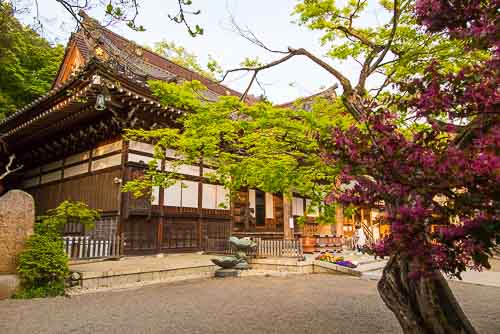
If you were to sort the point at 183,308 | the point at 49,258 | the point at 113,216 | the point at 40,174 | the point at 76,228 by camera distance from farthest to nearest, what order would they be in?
the point at 40,174
the point at 76,228
the point at 113,216
the point at 49,258
the point at 183,308

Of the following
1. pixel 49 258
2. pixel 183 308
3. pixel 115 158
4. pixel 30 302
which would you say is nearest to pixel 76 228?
pixel 115 158

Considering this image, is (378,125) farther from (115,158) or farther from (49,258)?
(115,158)

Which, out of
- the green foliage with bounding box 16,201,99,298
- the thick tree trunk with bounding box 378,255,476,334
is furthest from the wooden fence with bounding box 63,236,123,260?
the thick tree trunk with bounding box 378,255,476,334

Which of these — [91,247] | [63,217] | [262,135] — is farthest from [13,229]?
[262,135]

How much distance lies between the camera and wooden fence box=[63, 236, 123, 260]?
8797 millimetres

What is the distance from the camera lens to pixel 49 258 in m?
6.63

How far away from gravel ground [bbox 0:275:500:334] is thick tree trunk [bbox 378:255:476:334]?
5.44 ft

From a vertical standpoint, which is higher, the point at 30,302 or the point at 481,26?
the point at 481,26

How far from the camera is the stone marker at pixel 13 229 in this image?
253 inches

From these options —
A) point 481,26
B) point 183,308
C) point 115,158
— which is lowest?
point 183,308

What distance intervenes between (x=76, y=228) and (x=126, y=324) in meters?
8.42

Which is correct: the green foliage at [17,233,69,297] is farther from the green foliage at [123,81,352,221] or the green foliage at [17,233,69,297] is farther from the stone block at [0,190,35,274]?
the green foliage at [123,81,352,221]

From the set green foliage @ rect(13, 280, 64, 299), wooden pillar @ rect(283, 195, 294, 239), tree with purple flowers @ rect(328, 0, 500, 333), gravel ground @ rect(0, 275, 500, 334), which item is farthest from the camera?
wooden pillar @ rect(283, 195, 294, 239)

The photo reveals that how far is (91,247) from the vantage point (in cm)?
931
